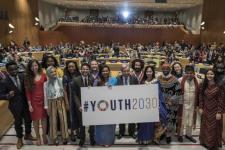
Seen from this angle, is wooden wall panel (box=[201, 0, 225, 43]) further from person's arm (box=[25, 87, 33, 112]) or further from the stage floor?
person's arm (box=[25, 87, 33, 112])

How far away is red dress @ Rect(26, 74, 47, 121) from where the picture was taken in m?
4.66

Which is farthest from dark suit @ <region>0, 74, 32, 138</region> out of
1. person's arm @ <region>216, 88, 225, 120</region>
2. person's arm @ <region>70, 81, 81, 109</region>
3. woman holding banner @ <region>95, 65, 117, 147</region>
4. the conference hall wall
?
the conference hall wall

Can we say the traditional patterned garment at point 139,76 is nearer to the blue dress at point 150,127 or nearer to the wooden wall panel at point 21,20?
the blue dress at point 150,127

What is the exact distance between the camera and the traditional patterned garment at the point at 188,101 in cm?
486

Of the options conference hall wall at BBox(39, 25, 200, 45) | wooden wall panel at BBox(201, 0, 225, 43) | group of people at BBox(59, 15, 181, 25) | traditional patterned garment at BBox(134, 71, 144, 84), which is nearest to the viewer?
traditional patterned garment at BBox(134, 71, 144, 84)

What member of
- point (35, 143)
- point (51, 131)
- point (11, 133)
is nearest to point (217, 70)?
point (51, 131)

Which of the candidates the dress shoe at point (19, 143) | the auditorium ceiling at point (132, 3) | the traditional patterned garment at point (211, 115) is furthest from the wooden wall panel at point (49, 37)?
the traditional patterned garment at point (211, 115)

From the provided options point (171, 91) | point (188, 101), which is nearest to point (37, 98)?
point (171, 91)

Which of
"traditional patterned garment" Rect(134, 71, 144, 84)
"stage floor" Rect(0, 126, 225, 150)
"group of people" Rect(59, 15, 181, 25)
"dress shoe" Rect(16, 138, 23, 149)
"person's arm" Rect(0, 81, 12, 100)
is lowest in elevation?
"stage floor" Rect(0, 126, 225, 150)

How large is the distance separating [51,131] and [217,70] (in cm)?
320

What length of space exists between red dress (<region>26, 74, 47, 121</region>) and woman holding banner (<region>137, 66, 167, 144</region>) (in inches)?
69.6

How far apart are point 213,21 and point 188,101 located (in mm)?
Result: 18528

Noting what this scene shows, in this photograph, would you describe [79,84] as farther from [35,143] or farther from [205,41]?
[205,41]

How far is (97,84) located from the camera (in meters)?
4.74
